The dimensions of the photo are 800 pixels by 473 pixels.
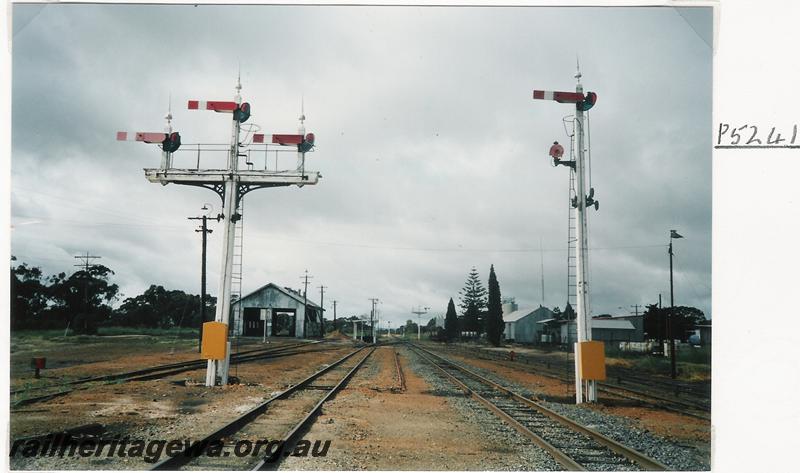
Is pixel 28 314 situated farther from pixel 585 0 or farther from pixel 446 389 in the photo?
pixel 585 0

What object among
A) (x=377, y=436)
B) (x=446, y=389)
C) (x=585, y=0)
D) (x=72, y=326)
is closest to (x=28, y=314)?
(x=72, y=326)

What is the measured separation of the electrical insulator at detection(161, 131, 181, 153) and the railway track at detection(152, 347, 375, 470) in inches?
230

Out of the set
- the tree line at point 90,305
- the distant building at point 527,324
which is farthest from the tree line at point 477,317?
the tree line at point 90,305

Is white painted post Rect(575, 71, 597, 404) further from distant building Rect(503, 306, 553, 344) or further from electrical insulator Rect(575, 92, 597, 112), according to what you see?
distant building Rect(503, 306, 553, 344)

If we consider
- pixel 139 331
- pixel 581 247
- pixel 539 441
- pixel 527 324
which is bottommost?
pixel 527 324

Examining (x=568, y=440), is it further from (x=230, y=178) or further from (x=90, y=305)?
(x=90, y=305)

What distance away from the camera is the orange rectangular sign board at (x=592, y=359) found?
407 inches

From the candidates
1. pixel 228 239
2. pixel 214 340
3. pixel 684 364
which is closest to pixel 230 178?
pixel 228 239

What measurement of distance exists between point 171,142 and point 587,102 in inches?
345

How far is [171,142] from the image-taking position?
38.1 feet

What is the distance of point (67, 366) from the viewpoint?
→ 57.4 ft

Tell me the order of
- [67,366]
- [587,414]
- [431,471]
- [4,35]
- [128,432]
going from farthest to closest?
[67,366] < [587,414] < [128,432] < [4,35] < [431,471]

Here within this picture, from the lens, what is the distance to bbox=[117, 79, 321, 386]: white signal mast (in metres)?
12.0

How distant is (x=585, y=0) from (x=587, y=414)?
7.16 metres
